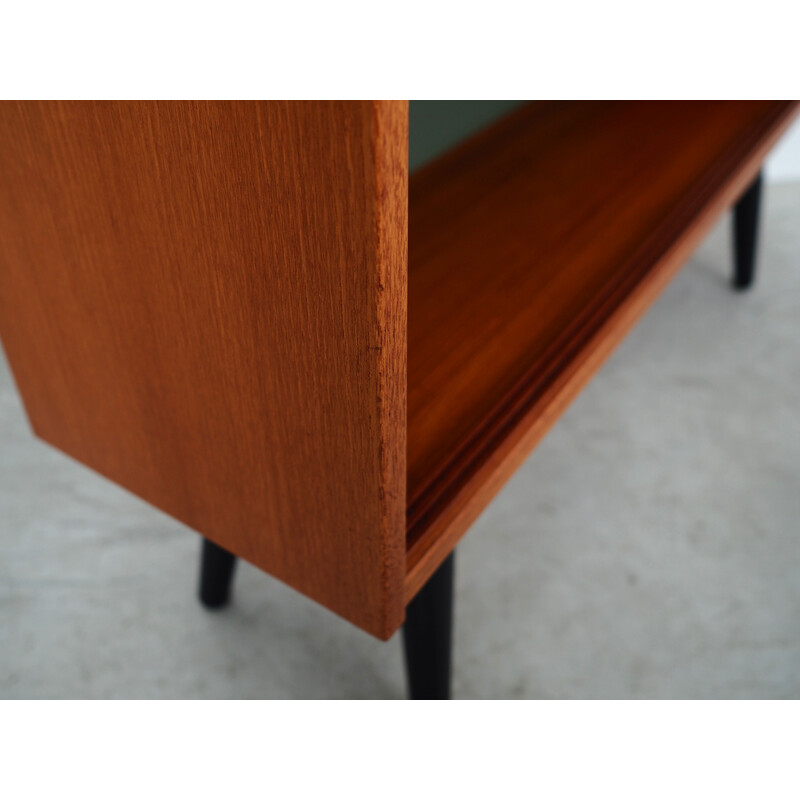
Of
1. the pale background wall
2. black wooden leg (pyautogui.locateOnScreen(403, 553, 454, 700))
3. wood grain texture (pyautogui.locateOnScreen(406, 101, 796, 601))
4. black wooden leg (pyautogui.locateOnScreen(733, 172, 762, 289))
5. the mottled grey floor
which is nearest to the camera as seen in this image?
wood grain texture (pyautogui.locateOnScreen(406, 101, 796, 601))

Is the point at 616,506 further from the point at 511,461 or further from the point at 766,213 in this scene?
the point at 766,213

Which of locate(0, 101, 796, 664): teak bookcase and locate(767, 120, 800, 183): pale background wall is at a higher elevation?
locate(0, 101, 796, 664): teak bookcase

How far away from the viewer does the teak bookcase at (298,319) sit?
32 centimetres

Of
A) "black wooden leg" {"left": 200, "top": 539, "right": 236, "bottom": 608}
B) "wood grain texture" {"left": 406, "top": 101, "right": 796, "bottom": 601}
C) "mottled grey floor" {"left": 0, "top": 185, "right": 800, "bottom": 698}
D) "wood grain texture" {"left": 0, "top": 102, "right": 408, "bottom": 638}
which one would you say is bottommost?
"mottled grey floor" {"left": 0, "top": 185, "right": 800, "bottom": 698}

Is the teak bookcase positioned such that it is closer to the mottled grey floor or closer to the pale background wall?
the mottled grey floor

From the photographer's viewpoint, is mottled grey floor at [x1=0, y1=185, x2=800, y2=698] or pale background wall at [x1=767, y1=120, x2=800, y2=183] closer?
mottled grey floor at [x1=0, y1=185, x2=800, y2=698]

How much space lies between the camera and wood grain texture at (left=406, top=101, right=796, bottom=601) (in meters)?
0.51

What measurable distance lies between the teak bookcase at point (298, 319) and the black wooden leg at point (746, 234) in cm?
64

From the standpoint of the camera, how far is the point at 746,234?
1351mm

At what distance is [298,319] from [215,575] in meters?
0.59

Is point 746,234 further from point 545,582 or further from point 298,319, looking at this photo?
point 298,319

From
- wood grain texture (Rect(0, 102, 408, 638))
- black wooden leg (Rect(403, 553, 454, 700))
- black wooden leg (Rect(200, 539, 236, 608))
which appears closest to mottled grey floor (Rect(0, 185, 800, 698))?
black wooden leg (Rect(200, 539, 236, 608))

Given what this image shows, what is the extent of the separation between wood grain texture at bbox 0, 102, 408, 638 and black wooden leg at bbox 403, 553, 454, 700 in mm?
158
